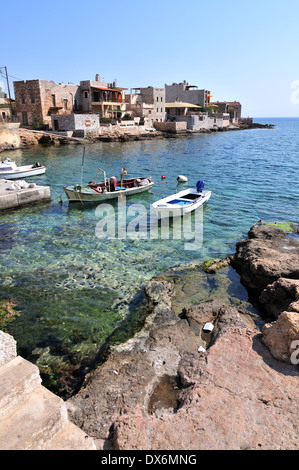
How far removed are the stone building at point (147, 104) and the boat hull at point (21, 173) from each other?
135ft

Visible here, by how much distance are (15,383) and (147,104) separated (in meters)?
66.4

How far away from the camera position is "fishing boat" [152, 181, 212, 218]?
47.9 ft

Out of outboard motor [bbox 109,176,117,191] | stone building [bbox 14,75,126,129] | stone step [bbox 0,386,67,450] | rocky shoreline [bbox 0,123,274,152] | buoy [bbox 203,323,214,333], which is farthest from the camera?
stone building [bbox 14,75,126,129]

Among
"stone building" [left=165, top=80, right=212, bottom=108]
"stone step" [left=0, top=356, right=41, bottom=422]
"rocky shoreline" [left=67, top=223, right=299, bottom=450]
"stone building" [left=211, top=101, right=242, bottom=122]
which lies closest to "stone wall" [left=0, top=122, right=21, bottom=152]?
"rocky shoreline" [left=67, top=223, right=299, bottom=450]

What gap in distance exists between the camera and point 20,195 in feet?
53.7

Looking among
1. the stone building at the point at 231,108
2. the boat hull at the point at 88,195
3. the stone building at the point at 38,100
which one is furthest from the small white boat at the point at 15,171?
the stone building at the point at 231,108

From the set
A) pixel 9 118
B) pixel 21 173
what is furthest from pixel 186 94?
pixel 21 173

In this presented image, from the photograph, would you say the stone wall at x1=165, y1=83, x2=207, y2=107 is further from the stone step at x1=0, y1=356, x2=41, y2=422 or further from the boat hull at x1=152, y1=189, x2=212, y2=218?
the stone step at x1=0, y1=356, x2=41, y2=422

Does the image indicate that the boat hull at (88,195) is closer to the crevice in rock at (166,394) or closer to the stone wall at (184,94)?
the crevice in rock at (166,394)

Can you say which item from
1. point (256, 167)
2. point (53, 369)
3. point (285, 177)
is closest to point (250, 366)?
point (53, 369)

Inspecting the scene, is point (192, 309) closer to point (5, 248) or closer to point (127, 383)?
point (127, 383)

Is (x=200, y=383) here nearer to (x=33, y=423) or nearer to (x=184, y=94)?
(x=33, y=423)

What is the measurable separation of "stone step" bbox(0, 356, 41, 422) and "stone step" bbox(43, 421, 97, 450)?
0.66 metres

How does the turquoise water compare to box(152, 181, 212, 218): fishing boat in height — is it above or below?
below
